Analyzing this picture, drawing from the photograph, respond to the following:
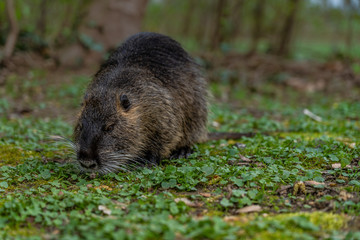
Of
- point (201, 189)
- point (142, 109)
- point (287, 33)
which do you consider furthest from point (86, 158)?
point (287, 33)

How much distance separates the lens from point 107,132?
389 centimetres

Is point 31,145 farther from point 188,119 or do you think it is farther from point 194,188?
point 194,188

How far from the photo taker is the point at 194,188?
3.31m

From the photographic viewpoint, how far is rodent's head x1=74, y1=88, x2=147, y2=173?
3682 mm

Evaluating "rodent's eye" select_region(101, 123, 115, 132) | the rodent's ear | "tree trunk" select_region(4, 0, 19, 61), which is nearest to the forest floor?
"rodent's eye" select_region(101, 123, 115, 132)

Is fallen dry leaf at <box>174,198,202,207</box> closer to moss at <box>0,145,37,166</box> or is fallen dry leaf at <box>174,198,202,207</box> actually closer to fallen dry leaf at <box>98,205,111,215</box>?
fallen dry leaf at <box>98,205,111,215</box>

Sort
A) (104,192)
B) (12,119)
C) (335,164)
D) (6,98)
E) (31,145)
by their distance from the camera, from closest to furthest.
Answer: (104,192)
(335,164)
(31,145)
(12,119)
(6,98)

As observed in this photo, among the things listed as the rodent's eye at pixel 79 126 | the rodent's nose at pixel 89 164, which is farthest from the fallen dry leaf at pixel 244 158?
the rodent's eye at pixel 79 126

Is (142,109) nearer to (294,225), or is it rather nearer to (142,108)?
(142,108)

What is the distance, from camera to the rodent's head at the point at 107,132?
3.68 meters

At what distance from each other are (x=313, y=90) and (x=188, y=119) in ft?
21.6

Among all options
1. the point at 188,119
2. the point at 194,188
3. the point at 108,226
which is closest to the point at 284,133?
the point at 188,119

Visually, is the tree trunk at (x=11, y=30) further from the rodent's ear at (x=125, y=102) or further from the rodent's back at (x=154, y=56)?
the rodent's ear at (x=125, y=102)

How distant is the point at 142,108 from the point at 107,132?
1.70 ft
